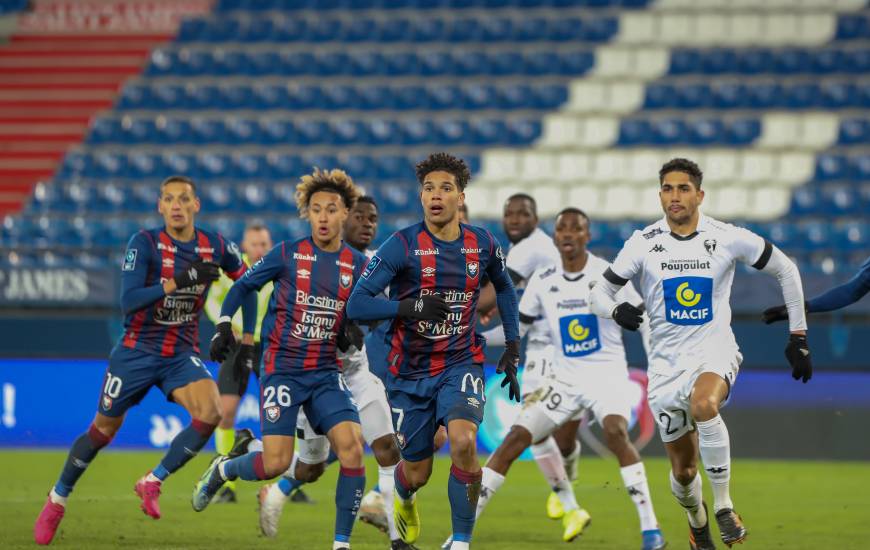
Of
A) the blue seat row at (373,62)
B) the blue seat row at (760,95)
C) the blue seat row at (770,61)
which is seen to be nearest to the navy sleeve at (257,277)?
the blue seat row at (760,95)

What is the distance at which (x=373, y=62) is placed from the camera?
22031mm

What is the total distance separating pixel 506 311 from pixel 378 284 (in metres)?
0.89

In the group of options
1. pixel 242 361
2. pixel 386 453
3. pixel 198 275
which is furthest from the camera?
pixel 386 453

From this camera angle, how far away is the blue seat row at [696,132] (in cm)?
1998

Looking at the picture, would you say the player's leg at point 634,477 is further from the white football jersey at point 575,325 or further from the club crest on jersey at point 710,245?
the club crest on jersey at point 710,245

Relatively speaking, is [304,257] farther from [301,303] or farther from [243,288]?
[243,288]

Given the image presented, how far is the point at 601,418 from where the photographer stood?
8.70m

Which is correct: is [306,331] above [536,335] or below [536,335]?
above

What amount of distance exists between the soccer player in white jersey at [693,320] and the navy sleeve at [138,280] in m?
2.88

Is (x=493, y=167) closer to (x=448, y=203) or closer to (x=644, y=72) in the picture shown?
(x=644, y=72)

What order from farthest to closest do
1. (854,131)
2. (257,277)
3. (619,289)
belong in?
(854,131), (257,277), (619,289)

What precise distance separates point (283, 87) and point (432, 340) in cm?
1547

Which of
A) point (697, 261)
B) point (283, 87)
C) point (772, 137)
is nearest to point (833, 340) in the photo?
point (772, 137)

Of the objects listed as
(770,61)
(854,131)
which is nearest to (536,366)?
(854,131)
